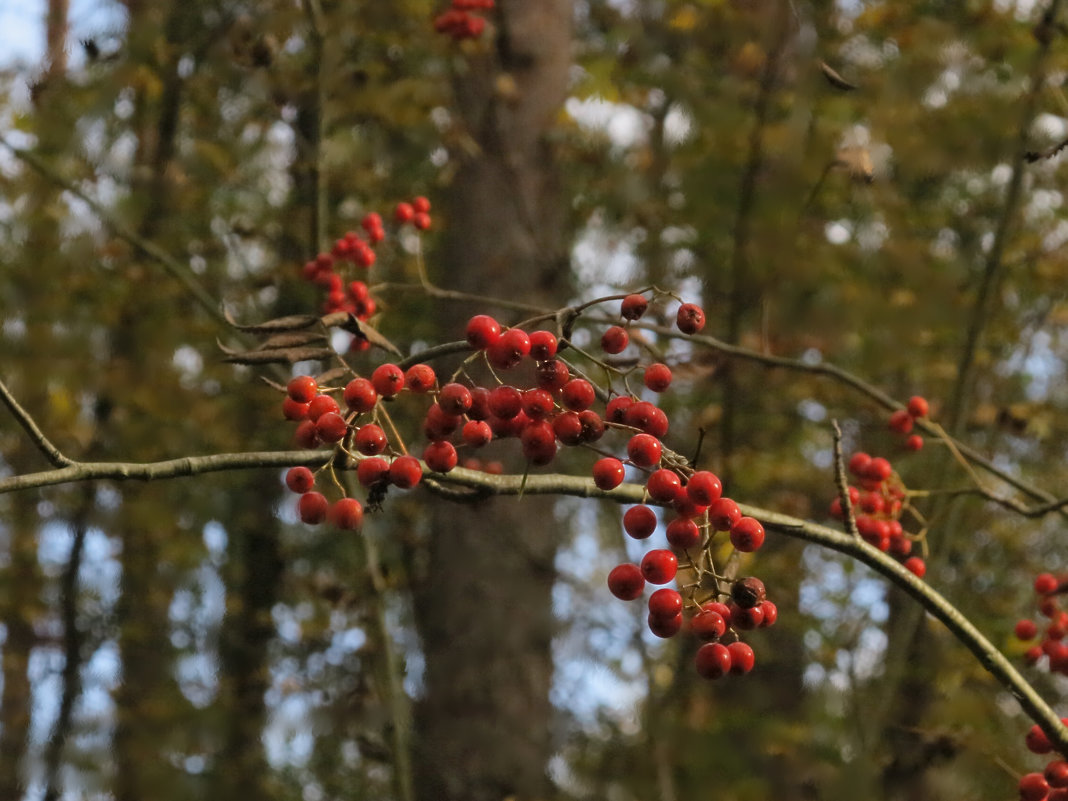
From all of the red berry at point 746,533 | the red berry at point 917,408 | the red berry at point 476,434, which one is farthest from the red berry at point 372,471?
the red berry at point 917,408

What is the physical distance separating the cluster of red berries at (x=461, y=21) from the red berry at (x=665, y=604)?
2.76m

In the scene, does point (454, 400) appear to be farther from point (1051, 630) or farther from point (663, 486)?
point (1051, 630)

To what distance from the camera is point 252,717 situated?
6.47 m

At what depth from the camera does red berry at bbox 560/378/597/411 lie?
1109 millimetres

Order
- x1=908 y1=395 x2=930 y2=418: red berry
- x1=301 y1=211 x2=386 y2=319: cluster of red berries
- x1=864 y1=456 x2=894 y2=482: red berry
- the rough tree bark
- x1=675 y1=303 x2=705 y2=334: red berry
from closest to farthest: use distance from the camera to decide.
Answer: x1=675 y1=303 x2=705 y2=334: red berry
x1=864 y1=456 x2=894 y2=482: red berry
x1=908 y1=395 x2=930 y2=418: red berry
x1=301 y1=211 x2=386 y2=319: cluster of red berries
the rough tree bark

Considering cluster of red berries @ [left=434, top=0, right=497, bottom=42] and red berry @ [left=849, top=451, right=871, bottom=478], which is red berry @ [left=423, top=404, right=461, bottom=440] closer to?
red berry @ [left=849, top=451, right=871, bottom=478]

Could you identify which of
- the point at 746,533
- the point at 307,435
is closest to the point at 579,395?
the point at 746,533

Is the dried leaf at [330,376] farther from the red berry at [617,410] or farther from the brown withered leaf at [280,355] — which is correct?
the red berry at [617,410]

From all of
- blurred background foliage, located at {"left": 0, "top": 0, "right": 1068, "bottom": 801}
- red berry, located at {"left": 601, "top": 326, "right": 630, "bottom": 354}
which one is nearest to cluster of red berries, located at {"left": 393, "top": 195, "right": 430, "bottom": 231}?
blurred background foliage, located at {"left": 0, "top": 0, "right": 1068, "bottom": 801}

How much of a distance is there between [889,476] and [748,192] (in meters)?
2.10

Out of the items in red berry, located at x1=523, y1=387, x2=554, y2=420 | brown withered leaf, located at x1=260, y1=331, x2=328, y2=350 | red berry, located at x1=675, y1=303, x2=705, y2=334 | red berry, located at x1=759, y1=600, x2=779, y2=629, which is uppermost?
red berry, located at x1=675, y1=303, x2=705, y2=334

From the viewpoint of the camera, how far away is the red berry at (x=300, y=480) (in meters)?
1.33

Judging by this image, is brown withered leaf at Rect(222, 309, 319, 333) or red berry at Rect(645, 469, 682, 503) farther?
brown withered leaf at Rect(222, 309, 319, 333)

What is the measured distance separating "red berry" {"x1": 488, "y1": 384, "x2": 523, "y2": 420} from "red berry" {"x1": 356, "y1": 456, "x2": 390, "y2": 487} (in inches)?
5.8
